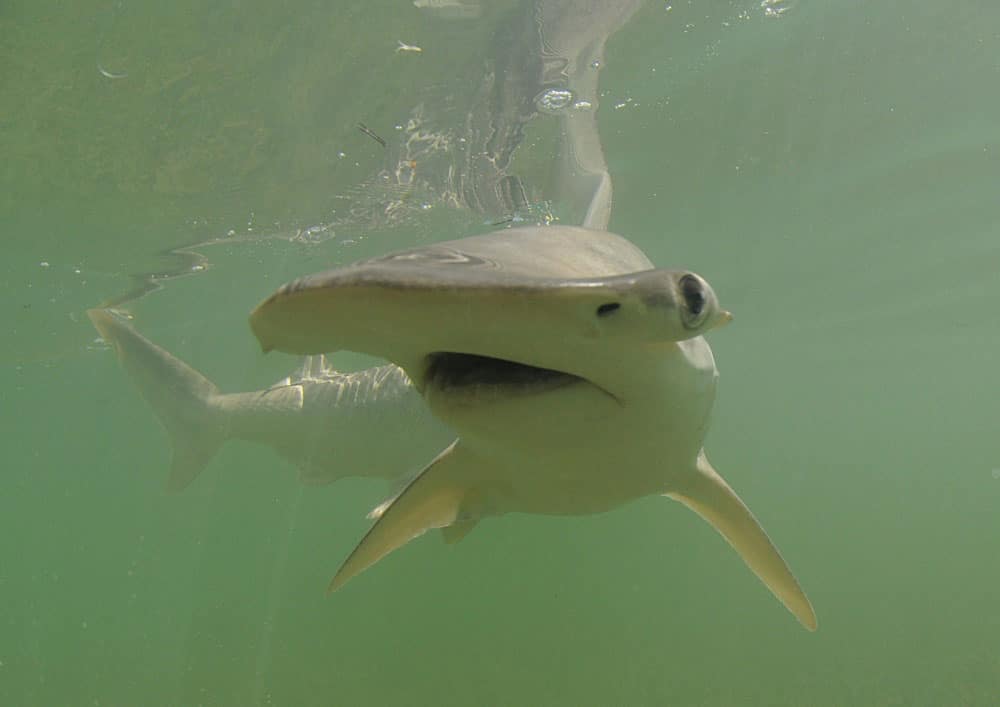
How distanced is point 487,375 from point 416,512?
5.34 feet

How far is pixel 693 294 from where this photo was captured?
1.41m

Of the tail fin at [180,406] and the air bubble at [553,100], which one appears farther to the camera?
the air bubble at [553,100]

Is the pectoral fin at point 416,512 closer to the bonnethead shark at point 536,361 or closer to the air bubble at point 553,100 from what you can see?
the bonnethead shark at point 536,361

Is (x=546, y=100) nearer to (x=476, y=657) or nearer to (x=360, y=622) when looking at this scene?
(x=476, y=657)

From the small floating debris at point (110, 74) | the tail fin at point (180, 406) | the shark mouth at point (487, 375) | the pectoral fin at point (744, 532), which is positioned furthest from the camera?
the tail fin at point (180, 406)

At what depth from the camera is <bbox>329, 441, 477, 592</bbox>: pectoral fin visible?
322cm

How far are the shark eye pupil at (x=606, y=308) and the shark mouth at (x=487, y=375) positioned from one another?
0.56 metres

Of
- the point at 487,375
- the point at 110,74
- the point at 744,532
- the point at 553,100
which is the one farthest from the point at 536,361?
the point at 553,100

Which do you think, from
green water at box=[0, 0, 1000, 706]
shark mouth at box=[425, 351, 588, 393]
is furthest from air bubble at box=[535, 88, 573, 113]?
shark mouth at box=[425, 351, 588, 393]

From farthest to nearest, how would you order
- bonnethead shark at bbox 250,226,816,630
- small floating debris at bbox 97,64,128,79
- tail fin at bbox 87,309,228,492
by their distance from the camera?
tail fin at bbox 87,309,228,492 → small floating debris at bbox 97,64,128,79 → bonnethead shark at bbox 250,226,816,630

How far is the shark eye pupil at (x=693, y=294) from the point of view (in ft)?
4.59

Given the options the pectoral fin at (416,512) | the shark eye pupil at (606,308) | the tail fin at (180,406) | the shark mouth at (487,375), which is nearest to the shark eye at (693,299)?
the shark eye pupil at (606,308)

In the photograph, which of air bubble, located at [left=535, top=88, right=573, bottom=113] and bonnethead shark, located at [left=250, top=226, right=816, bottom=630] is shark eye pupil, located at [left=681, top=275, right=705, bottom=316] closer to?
bonnethead shark, located at [left=250, top=226, right=816, bottom=630]

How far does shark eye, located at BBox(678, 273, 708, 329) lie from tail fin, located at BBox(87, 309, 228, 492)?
8400 mm
